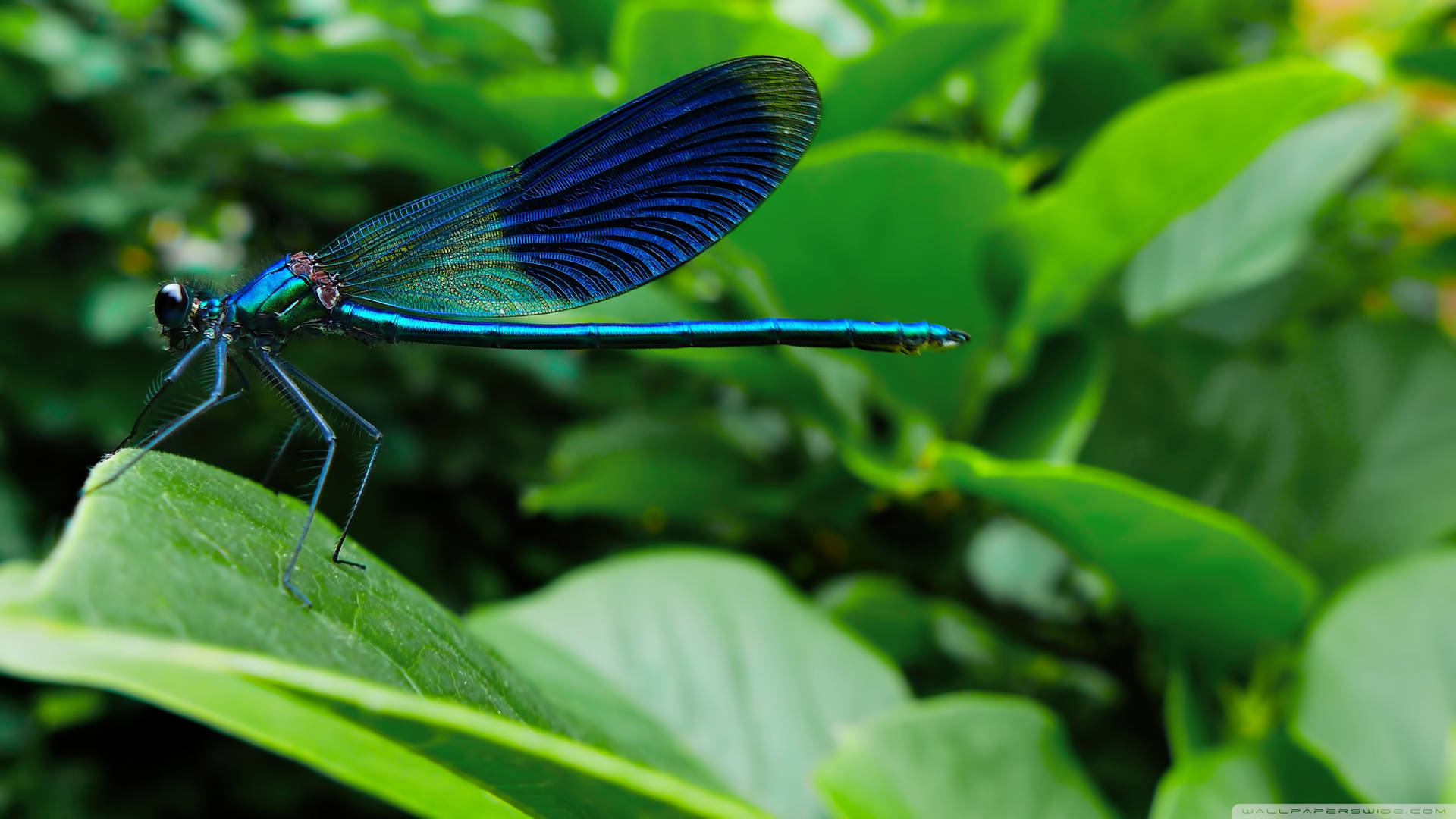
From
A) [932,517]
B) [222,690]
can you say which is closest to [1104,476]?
[932,517]

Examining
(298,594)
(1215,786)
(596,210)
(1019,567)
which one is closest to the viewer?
(298,594)

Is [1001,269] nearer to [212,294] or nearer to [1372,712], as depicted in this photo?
[1372,712]

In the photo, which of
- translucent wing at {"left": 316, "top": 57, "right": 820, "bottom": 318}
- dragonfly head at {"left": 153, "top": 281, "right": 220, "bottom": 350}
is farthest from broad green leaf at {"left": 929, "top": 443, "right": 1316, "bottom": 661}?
dragonfly head at {"left": 153, "top": 281, "right": 220, "bottom": 350}

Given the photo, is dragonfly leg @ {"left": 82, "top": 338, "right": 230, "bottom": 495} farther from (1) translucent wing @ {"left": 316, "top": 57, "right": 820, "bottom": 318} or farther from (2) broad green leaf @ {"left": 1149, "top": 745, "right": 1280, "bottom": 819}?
(2) broad green leaf @ {"left": 1149, "top": 745, "right": 1280, "bottom": 819}

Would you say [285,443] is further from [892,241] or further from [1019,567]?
[1019,567]

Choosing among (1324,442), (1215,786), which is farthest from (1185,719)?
(1324,442)
